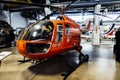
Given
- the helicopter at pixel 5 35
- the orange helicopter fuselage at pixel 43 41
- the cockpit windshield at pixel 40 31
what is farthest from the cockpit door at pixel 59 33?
the helicopter at pixel 5 35

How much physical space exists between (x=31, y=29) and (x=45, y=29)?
421 millimetres

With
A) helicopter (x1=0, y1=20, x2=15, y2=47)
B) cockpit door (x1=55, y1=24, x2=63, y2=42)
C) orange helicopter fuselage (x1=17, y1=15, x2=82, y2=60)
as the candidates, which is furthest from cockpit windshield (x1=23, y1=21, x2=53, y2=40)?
helicopter (x1=0, y1=20, x2=15, y2=47)

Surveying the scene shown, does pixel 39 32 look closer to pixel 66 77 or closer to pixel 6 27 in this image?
pixel 66 77

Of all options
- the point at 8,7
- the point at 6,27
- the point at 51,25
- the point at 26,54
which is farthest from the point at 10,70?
the point at 8,7

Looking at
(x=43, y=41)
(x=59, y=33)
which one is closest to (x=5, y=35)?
(x=59, y=33)

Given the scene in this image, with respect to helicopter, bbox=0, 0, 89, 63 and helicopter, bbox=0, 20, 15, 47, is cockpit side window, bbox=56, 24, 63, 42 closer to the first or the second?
helicopter, bbox=0, 0, 89, 63

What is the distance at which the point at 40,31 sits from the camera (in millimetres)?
5066

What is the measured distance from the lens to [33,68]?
560cm

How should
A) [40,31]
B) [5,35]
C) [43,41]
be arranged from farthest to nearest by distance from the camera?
[5,35] < [40,31] < [43,41]

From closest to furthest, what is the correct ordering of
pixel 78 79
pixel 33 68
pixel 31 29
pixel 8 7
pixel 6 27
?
pixel 78 79 < pixel 31 29 < pixel 33 68 < pixel 6 27 < pixel 8 7

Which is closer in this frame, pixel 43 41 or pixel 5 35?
pixel 43 41

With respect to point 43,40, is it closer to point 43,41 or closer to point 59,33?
point 43,41

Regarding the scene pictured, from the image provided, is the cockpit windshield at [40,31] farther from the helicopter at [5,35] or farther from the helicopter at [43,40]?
the helicopter at [5,35]

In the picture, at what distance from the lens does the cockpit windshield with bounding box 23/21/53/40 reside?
4992 mm
